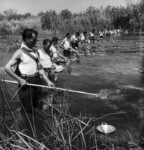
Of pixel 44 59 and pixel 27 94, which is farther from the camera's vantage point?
pixel 44 59

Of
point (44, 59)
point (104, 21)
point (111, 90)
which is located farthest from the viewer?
point (104, 21)

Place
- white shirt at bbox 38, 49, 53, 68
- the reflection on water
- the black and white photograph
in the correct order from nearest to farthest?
the black and white photograph → the reflection on water → white shirt at bbox 38, 49, 53, 68

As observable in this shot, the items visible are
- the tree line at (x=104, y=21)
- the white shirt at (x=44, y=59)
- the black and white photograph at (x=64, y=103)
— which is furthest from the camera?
the tree line at (x=104, y=21)

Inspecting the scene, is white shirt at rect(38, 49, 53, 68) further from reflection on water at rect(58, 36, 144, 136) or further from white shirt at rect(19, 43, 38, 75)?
white shirt at rect(19, 43, 38, 75)

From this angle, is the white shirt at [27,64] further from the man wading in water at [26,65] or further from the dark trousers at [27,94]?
the dark trousers at [27,94]

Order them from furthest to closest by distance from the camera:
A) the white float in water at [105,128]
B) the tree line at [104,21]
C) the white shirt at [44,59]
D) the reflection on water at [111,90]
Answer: the tree line at [104,21] < the white shirt at [44,59] < the reflection on water at [111,90] < the white float in water at [105,128]

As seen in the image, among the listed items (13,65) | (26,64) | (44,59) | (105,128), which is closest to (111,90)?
(44,59)

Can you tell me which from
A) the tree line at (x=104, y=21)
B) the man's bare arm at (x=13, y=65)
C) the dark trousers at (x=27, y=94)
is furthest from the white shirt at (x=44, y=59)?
the tree line at (x=104, y=21)

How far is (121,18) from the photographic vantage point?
1986 inches

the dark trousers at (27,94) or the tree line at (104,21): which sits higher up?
the tree line at (104,21)

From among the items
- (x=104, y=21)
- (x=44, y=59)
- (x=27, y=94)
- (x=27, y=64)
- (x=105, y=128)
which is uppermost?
(x=104, y=21)

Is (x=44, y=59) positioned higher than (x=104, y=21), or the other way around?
(x=104, y=21)

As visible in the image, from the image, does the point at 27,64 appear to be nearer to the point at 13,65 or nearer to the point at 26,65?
the point at 26,65

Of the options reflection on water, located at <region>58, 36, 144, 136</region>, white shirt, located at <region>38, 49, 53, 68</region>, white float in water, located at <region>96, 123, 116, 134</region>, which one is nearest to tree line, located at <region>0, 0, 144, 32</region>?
reflection on water, located at <region>58, 36, 144, 136</region>
